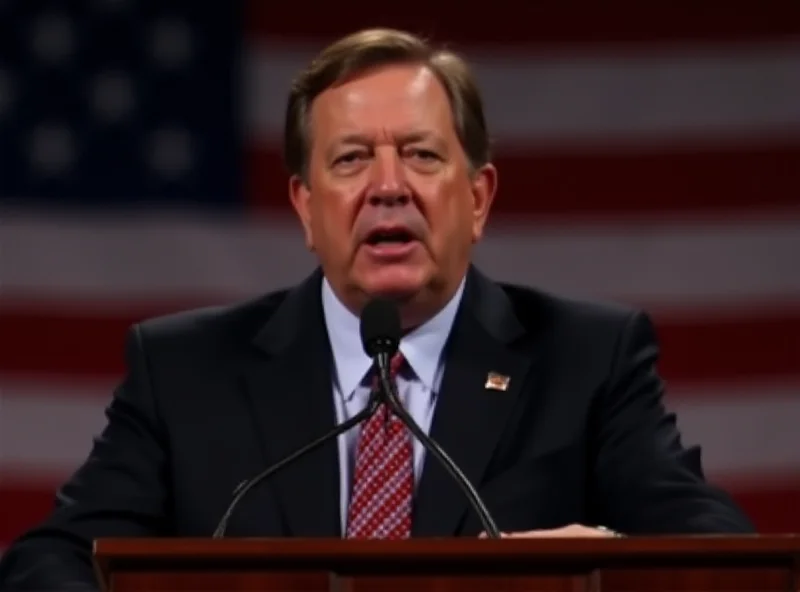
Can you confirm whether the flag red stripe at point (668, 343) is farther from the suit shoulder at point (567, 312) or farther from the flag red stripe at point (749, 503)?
the suit shoulder at point (567, 312)

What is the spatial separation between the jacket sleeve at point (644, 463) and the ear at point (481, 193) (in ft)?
0.79

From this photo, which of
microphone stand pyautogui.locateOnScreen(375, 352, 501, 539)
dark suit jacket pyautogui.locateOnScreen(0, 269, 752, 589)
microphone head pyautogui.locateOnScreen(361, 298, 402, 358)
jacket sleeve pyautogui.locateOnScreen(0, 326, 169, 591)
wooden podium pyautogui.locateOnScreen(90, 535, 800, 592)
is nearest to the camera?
wooden podium pyautogui.locateOnScreen(90, 535, 800, 592)

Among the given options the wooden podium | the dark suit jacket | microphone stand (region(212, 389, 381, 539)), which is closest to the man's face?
the dark suit jacket

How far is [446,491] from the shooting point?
9.20ft

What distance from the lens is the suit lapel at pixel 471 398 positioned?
2.79m

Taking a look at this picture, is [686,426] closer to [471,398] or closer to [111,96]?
[111,96]

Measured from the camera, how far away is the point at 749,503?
4.20m

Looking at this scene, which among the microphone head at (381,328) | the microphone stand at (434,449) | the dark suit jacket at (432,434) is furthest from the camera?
the dark suit jacket at (432,434)

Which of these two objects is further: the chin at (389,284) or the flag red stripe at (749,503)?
the flag red stripe at (749,503)

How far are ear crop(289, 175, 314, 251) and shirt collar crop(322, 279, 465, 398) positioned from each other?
0.27 feet

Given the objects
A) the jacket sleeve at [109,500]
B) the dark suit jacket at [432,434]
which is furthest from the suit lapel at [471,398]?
the jacket sleeve at [109,500]

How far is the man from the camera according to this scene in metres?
2.80

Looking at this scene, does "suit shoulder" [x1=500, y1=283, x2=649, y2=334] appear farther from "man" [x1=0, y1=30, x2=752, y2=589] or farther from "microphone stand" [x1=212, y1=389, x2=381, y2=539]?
"microphone stand" [x1=212, y1=389, x2=381, y2=539]

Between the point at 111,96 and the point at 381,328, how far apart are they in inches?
69.7
